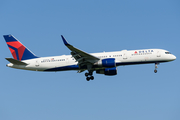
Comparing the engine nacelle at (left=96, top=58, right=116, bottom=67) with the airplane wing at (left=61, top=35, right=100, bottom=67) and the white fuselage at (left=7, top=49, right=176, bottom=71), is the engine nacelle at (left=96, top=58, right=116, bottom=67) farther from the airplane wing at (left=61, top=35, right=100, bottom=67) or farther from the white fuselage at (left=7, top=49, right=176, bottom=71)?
the white fuselage at (left=7, top=49, right=176, bottom=71)

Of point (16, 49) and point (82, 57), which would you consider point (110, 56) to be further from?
point (16, 49)

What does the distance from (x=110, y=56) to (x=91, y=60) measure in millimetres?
3453

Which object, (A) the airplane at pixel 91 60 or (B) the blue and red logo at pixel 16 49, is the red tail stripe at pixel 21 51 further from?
(A) the airplane at pixel 91 60

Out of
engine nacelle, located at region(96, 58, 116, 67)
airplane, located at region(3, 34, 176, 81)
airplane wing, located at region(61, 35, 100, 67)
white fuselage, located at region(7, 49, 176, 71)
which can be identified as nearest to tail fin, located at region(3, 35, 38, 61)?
airplane, located at region(3, 34, 176, 81)

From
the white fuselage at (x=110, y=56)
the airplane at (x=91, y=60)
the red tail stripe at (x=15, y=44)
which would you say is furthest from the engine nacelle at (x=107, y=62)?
the red tail stripe at (x=15, y=44)

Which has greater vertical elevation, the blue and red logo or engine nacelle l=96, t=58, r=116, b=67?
the blue and red logo

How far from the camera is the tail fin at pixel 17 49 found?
48969 mm

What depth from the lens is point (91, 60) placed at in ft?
145

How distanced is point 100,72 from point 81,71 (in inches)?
137

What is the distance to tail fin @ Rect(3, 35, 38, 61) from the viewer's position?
161 ft

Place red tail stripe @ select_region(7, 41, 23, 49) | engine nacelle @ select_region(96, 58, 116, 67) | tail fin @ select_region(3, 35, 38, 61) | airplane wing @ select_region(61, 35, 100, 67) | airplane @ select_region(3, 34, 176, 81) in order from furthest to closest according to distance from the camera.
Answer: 1. red tail stripe @ select_region(7, 41, 23, 49)
2. tail fin @ select_region(3, 35, 38, 61)
3. airplane @ select_region(3, 34, 176, 81)
4. engine nacelle @ select_region(96, 58, 116, 67)
5. airplane wing @ select_region(61, 35, 100, 67)

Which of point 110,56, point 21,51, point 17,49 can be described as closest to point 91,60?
point 110,56

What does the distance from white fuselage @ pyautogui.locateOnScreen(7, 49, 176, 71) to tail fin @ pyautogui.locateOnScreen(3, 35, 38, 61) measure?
177cm

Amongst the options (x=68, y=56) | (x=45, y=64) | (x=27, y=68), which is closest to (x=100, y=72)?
(x=68, y=56)
